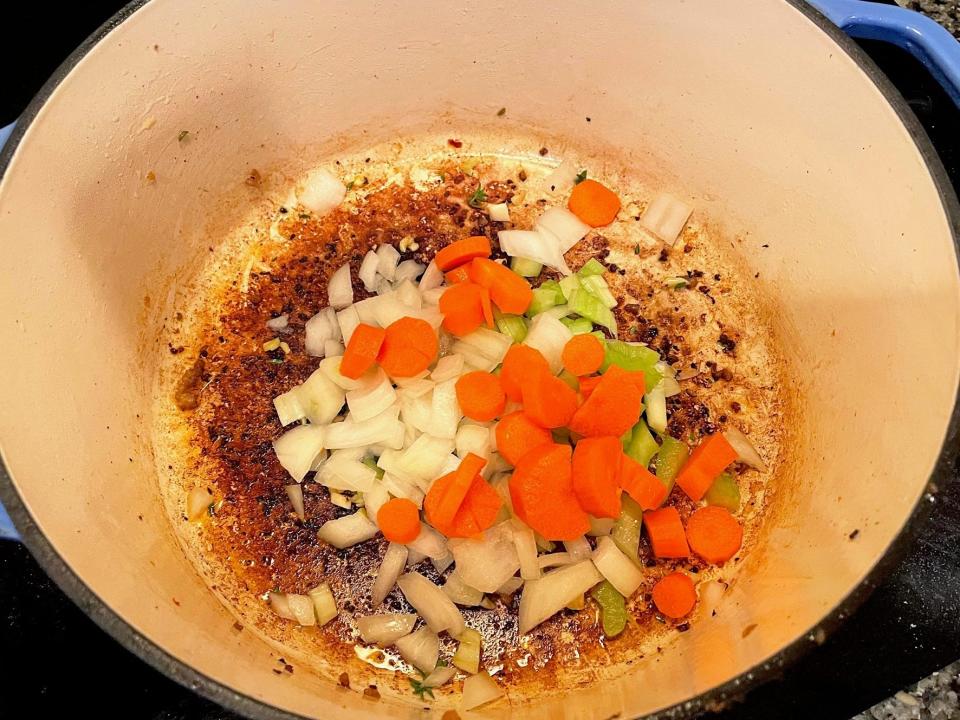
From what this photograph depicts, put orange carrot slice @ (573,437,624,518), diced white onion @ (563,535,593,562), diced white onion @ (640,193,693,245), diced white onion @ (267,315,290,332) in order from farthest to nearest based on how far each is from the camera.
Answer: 1. diced white onion @ (640,193,693,245)
2. diced white onion @ (267,315,290,332)
3. diced white onion @ (563,535,593,562)
4. orange carrot slice @ (573,437,624,518)

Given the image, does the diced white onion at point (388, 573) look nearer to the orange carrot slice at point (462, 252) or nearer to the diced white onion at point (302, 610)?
the diced white onion at point (302, 610)

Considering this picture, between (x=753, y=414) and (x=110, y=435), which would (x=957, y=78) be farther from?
(x=110, y=435)

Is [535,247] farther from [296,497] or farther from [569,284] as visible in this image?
[296,497]

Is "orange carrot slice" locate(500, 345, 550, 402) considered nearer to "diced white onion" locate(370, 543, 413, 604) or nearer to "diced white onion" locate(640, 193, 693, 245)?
"diced white onion" locate(370, 543, 413, 604)

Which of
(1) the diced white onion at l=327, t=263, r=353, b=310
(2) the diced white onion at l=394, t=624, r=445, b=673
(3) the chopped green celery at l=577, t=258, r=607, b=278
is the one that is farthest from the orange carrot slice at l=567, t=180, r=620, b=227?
(2) the diced white onion at l=394, t=624, r=445, b=673

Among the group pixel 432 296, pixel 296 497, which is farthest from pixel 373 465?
pixel 432 296

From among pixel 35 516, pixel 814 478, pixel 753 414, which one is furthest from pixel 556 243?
pixel 35 516

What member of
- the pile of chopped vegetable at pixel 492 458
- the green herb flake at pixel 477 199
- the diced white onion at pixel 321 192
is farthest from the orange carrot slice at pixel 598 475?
→ the diced white onion at pixel 321 192
